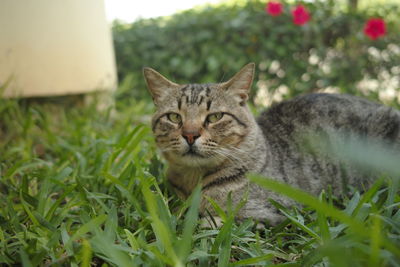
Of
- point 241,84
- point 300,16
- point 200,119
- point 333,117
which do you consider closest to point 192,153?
point 200,119

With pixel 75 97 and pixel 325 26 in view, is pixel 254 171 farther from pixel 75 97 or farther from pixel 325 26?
pixel 325 26

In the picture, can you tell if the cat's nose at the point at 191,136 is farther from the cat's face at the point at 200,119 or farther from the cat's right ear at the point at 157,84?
the cat's right ear at the point at 157,84

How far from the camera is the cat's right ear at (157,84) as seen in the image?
7.79ft

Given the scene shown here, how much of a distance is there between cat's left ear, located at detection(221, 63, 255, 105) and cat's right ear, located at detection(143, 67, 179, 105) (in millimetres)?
360

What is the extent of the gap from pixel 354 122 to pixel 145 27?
15.4 feet

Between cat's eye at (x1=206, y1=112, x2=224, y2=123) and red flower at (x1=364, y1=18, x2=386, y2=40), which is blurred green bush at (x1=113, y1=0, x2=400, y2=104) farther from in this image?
cat's eye at (x1=206, y1=112, x2=224, y2=123)

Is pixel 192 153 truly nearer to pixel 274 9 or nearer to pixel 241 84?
pixel 241 84

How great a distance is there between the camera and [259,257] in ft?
4.48

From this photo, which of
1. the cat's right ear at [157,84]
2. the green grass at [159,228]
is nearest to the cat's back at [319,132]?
the green grass at [159,228]

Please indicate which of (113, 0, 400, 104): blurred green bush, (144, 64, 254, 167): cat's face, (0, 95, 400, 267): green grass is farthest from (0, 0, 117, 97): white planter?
(144, 64, 254, 167): cat's face

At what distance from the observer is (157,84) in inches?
94.7

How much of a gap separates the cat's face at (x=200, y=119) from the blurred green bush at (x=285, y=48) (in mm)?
2568

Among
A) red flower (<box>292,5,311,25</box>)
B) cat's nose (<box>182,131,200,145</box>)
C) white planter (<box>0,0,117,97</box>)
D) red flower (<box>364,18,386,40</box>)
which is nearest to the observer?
cat's nose (<box>182,131,200,145</box>)

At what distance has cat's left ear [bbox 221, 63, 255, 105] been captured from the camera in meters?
2.25
